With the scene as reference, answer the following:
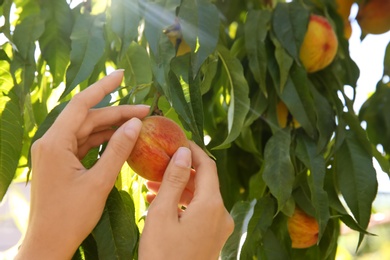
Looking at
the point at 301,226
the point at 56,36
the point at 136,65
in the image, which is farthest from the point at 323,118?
the point at 56,36

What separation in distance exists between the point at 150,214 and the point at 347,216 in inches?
15.2

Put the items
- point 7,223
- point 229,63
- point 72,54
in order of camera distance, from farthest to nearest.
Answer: point 7,223, point 229,63, point 72,54

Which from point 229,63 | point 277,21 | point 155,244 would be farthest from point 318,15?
point 155,244

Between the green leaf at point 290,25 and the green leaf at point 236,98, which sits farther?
the green leaf at point 290,25

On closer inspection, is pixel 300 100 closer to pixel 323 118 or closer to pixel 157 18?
pixel 323 118

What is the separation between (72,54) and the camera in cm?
71

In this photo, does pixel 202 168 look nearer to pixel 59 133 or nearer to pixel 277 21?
pixel 59 133

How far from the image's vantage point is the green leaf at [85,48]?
708 mm

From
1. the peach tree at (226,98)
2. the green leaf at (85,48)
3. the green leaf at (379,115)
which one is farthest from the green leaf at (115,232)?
the green leaf at (379,115)

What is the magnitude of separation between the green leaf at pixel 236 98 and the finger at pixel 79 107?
0.20 metres

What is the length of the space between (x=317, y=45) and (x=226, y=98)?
6.4 inches

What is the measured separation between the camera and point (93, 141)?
667 mm

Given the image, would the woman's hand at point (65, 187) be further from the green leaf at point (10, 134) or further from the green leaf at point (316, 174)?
the green leaf at point (316, 174)

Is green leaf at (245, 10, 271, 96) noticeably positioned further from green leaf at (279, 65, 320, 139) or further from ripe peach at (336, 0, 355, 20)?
ripe peach at (336, 0, 355, 20)
